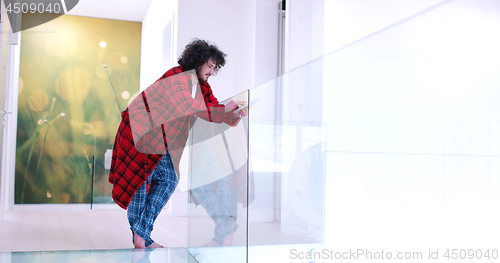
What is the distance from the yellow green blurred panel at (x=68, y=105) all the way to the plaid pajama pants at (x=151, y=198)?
2.76 metres

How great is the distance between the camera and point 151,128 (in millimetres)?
2076

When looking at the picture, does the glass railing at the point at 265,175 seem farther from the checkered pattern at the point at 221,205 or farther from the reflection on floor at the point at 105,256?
the reflection on floor at the point at 105,256

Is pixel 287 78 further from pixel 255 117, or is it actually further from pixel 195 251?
pixel 195 251

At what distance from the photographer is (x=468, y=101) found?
0.66 metres

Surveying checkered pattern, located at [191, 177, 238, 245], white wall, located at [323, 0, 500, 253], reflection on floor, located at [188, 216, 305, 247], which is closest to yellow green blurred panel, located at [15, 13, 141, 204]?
reflection on floor, located at [188, 216, 305, 247]

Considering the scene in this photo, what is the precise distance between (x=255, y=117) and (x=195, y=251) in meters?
0.86

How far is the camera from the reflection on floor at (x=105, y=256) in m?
1.92

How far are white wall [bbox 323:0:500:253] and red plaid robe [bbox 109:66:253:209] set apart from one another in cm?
114

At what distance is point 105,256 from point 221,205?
2.16 feet

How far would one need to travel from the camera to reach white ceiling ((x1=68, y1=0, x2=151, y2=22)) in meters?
Result: 4.98

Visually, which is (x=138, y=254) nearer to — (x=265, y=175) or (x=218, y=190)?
(x=218, y=190)

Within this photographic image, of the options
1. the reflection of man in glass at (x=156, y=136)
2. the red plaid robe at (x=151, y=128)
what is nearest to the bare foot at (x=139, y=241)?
the reflection of man in glass at (x=156, y=136)

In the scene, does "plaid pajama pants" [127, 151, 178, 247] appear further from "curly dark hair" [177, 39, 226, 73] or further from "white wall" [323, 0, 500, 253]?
"white wall" [323, 0, 500, 253]

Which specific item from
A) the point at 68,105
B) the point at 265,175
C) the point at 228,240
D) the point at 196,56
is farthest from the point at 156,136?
the point at 68,105
